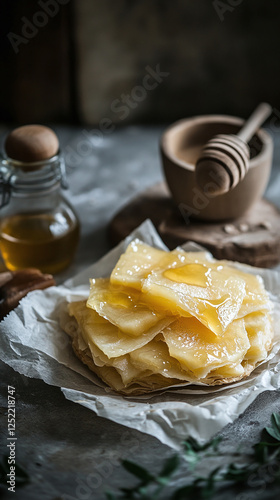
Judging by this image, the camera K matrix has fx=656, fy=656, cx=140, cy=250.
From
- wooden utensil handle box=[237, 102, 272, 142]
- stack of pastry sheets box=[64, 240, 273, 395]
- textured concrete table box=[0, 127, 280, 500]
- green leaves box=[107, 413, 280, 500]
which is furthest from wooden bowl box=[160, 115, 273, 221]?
green leaves box=[107, 413, 280, 500]

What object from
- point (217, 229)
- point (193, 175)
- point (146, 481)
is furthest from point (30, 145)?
point (146, 481)

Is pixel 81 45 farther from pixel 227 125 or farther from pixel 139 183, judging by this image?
pixel 227 125

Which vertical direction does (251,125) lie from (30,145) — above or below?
below

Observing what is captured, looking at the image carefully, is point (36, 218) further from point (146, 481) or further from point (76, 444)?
point (146, 481)

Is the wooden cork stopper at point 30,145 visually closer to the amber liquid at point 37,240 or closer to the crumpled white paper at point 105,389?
the amber liquid at point 37,240

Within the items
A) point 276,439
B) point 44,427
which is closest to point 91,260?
point 44,427

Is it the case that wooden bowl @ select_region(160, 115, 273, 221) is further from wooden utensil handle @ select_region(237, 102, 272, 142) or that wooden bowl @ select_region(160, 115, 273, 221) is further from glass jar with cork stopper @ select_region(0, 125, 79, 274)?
glass jar with cork stopper @ select_region(0, 125, 79, 274)

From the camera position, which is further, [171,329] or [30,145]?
[30,145]
